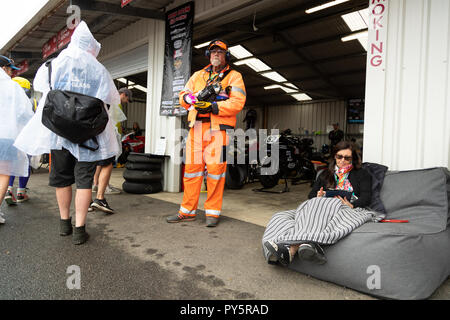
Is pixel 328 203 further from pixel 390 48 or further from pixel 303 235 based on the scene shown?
pixel 390 48

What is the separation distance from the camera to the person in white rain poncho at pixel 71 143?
226 centimetres

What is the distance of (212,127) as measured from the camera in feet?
9.93

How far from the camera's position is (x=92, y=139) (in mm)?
2361

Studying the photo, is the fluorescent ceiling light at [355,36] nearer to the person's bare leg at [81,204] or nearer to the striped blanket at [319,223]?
the striped blanket at [319,223]

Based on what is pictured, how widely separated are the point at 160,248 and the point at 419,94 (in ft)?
8.55

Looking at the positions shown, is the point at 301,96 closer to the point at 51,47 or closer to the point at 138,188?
the point at 51,47

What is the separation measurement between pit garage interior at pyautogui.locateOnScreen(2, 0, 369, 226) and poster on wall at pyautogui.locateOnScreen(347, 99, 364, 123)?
23 centimetres

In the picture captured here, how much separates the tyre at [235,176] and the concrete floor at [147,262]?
247 cm

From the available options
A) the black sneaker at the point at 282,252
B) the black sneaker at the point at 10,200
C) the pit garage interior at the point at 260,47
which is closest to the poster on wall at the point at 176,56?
the pit garage interior at the point at 260,47

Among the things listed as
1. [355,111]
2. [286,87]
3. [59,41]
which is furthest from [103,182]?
[355,111]

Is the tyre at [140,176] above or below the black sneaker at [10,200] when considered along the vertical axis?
above

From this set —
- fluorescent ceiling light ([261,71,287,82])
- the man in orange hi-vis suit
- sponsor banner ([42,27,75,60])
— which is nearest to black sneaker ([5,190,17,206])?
the man in orange hi-vis suit

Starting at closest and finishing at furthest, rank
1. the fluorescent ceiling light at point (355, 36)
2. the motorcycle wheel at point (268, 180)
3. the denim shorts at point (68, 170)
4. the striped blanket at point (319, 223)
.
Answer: the striped blanket at point (319, 223) → the denim shorts at point (68, 170) → the motorcycle wheel at point (268, 180) → the fluorescent ceiling light at point (355, 36)
